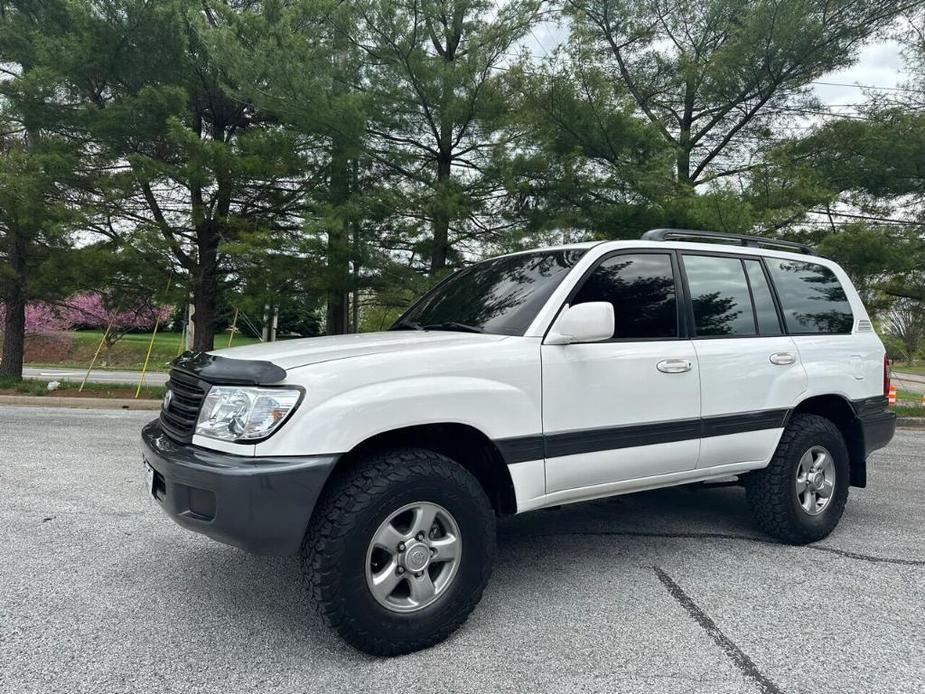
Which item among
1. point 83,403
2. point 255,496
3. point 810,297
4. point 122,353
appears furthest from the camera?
point 122,353

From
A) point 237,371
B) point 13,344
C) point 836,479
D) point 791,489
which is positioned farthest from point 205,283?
point 836,479

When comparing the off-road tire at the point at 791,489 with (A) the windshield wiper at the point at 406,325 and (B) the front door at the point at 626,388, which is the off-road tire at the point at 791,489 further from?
(A) the windshield wiper at the point at 406,325

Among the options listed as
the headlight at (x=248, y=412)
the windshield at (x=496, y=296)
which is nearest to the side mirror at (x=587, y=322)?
the windshield at (x=496, y=296)

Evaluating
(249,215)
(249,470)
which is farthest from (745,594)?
(249,215)

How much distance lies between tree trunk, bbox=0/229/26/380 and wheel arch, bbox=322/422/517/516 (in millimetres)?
11805

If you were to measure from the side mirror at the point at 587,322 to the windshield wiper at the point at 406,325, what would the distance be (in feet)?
3.47

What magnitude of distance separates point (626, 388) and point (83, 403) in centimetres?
1086

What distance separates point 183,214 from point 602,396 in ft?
34.3

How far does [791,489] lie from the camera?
3949 mm

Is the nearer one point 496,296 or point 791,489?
A: point 496,296

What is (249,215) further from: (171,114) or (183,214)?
(171,114)

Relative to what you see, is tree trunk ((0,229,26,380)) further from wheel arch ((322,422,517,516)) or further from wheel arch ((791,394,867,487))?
wheel arch ((791,394,867,487))

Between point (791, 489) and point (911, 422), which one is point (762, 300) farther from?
point (911, 422)

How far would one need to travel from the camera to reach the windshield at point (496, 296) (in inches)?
131
